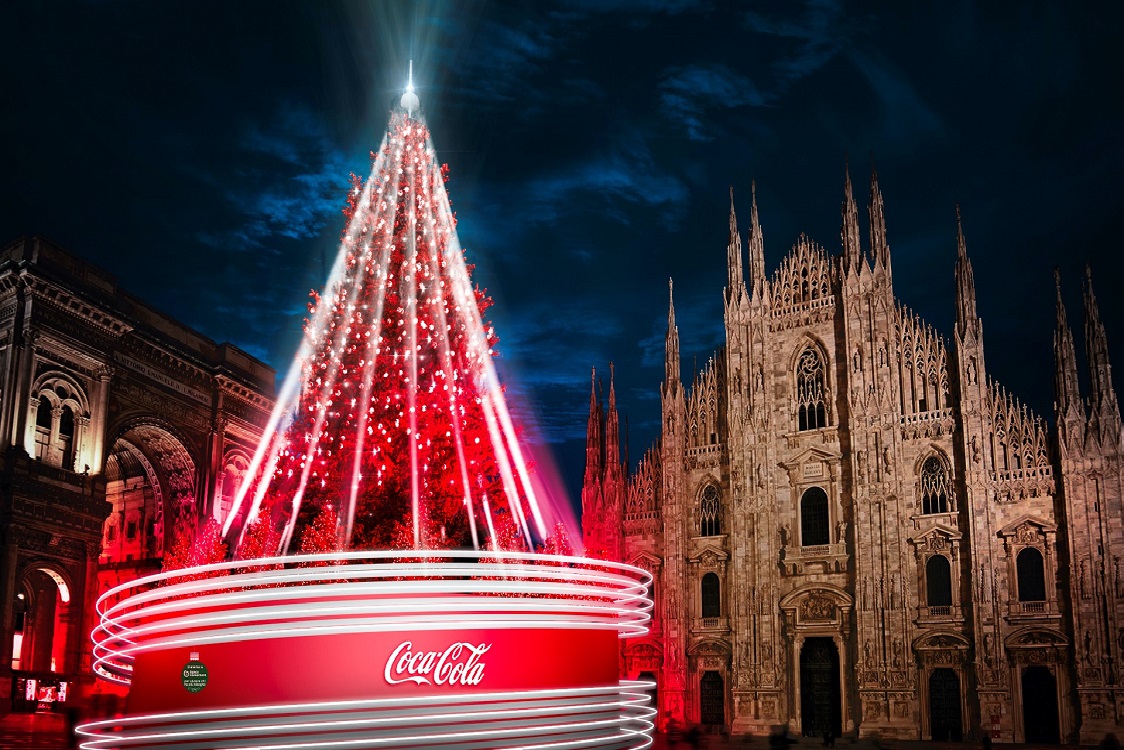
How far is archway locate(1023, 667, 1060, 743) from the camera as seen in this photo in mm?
33031

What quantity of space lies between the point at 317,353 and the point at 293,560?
8.54 m

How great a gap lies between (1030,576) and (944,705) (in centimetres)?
562

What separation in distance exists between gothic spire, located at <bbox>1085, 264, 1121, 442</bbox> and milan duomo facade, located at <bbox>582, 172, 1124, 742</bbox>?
78 millimetres

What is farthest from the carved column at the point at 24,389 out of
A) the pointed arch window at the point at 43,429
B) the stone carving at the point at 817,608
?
the stone carving at the point at 817,608

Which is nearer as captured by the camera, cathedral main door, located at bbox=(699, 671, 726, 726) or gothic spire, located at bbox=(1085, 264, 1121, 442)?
gothic spire, located at bbox=(1085, 264, 1121, 442)

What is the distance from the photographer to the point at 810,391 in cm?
4112

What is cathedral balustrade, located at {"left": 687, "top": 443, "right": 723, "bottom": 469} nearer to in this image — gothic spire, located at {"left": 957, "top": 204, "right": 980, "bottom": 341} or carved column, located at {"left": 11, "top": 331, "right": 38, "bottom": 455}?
gothic spire, located at {"left": 957, "top": 204, "right": 980, "bottom": 341}

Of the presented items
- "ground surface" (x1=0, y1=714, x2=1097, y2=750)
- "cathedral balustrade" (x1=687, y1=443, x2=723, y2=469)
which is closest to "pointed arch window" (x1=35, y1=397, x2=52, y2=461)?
"ground surface" (x1=0, y1=714, x2=1097, y2=750)

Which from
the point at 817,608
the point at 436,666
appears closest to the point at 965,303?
the point at 817,608

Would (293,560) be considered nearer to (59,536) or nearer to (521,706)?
(521,706)

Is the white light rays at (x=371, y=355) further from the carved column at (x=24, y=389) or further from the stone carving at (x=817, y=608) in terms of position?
the stone carving at (x=817, y=608)

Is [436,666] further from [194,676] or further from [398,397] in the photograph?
[398,397]

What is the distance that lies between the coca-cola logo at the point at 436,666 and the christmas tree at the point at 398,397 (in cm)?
603

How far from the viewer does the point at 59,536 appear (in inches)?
1371
